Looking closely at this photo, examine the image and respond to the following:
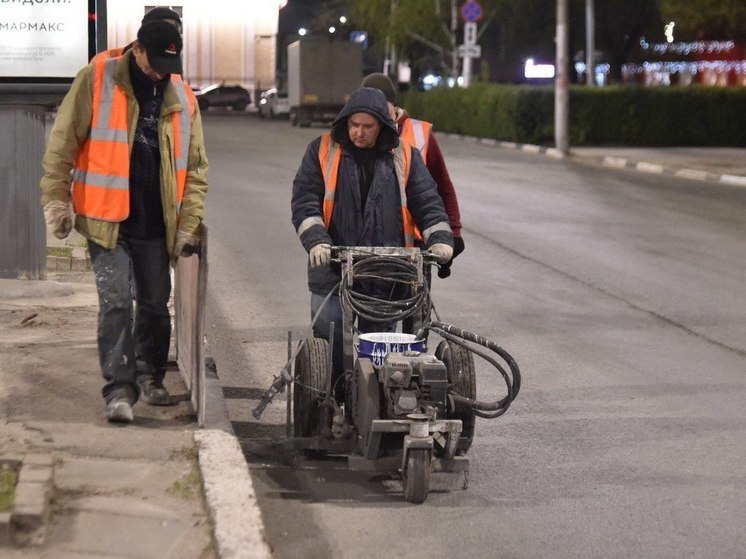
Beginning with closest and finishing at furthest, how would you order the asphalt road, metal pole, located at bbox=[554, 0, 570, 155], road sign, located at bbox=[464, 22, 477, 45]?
1. the asphalt road
2. metal pole, located at bbox=[554, 0, 570, 155]
3. road sign, located at bbox=[464, 22, 477, 45]

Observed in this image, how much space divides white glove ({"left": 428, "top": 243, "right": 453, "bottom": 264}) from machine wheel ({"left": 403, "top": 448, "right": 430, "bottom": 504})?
106 cm

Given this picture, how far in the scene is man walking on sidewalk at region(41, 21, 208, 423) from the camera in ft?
21.9

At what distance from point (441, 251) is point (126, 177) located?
1504mm

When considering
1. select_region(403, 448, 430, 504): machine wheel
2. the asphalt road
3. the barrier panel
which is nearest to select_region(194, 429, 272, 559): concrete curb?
the asphalt road

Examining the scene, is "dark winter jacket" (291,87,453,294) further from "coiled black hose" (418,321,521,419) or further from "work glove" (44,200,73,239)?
"work glove" (44,200,73,239)

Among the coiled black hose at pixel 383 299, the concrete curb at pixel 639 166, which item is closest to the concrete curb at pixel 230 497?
the coiled black hose at pixel 383 299

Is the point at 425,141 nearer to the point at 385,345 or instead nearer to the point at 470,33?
the point at 385,345

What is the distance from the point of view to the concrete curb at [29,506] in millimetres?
4973

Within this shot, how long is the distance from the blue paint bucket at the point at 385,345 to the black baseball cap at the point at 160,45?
1.58m

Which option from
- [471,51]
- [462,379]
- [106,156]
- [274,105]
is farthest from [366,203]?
[274,105]

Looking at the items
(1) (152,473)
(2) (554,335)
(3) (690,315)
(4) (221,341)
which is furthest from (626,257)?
(1) (152,473)

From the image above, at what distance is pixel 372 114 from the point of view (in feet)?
21.6

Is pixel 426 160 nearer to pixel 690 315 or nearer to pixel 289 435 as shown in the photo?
pixel 289 435

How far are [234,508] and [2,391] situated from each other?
2.35 metres
